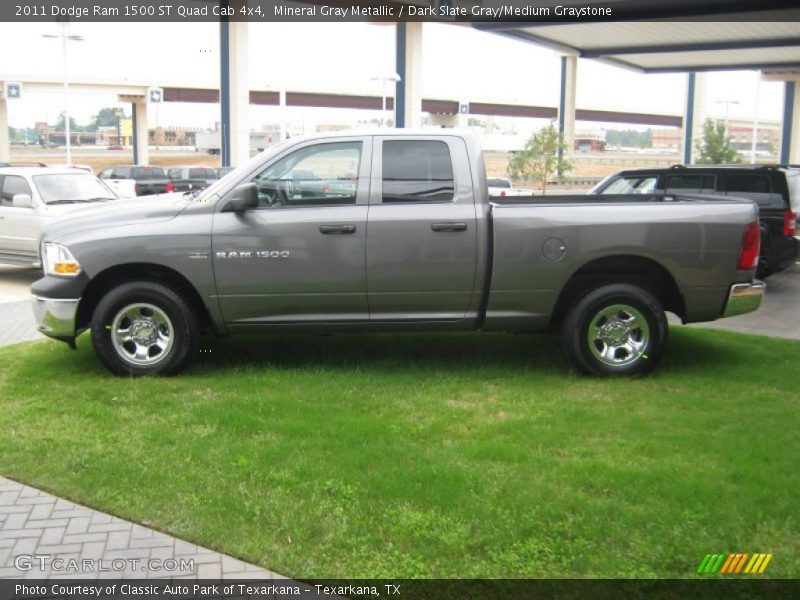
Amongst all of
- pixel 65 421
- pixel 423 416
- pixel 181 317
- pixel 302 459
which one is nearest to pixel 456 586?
pixel 302 459

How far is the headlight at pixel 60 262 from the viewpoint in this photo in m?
6.98

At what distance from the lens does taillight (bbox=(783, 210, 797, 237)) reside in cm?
1291

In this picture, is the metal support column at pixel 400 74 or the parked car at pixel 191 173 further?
the metal support column at pixel 400 74

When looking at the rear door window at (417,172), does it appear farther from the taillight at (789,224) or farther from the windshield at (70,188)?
the windshield at (70,188)

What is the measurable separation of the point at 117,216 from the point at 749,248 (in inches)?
209

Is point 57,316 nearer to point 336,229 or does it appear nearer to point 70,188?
point 336,229

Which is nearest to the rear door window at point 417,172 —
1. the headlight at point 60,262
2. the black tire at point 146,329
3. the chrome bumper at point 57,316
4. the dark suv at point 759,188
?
the black tire at point 146,329

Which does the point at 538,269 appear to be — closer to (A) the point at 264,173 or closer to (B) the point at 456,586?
(A) the point at 264,173

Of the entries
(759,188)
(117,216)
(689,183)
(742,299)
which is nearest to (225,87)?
(689,183)

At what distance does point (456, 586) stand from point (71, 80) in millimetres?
61150

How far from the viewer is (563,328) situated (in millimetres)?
7316

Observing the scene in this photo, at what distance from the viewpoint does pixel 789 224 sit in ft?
42.4

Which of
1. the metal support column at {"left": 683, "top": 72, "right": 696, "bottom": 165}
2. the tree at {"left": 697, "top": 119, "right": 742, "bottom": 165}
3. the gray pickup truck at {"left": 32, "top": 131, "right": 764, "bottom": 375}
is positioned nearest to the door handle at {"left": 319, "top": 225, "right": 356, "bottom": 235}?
the gray pickup truck at {"left": 32, "top": 131, "right": 764, "bottom": 375}

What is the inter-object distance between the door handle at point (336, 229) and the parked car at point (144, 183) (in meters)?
13.4
